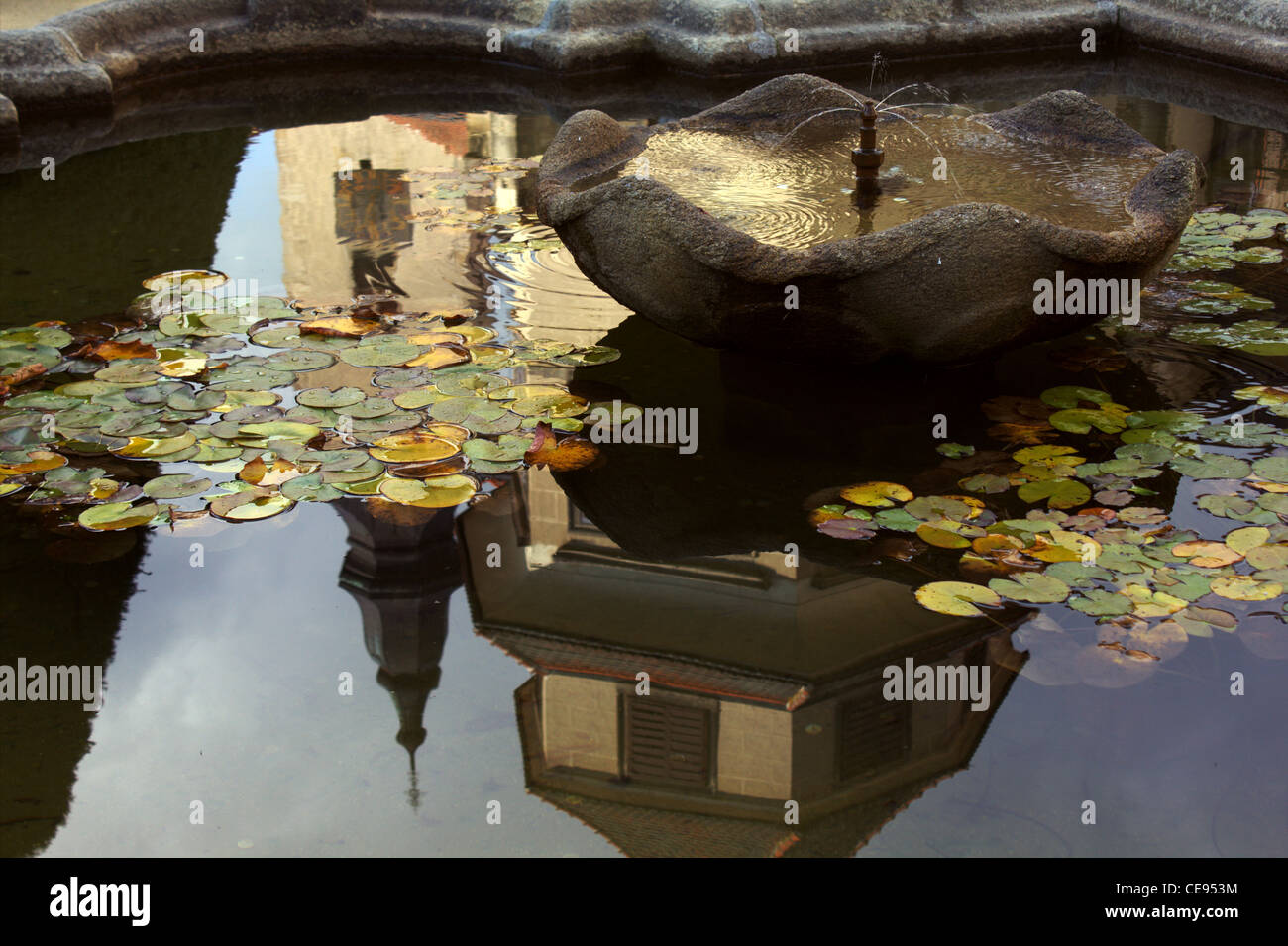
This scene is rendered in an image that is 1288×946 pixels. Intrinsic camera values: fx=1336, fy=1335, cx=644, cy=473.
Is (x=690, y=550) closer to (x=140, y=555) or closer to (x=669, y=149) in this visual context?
(x=140, y=555)

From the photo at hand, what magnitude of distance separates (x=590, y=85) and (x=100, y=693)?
5293mm

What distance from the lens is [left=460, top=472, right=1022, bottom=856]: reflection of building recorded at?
90.0 inches

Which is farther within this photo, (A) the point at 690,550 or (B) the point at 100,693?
(A) the point at 690,550

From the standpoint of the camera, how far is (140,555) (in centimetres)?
298

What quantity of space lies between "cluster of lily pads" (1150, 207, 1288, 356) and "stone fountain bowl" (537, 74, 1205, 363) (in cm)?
61

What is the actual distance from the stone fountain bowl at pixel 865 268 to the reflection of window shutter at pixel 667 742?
1164 millimetres

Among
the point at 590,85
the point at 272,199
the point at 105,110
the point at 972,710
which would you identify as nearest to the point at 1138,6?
the point at 590,85

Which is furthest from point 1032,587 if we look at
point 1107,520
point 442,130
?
point 442,130

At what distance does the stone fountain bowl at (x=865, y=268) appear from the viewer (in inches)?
123

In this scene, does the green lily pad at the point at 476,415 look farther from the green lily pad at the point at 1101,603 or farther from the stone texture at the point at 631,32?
the stone texture at the point at 631,32

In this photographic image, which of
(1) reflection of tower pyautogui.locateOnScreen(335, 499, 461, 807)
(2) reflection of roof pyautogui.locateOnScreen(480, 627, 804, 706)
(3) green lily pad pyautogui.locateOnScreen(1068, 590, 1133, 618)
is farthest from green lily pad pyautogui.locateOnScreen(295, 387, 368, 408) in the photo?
(3) green lily pad pyautogui.locateOnScreen(1068, 590, 1133, 618)

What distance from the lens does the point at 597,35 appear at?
282 inches

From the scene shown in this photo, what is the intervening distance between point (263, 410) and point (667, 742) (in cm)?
169
